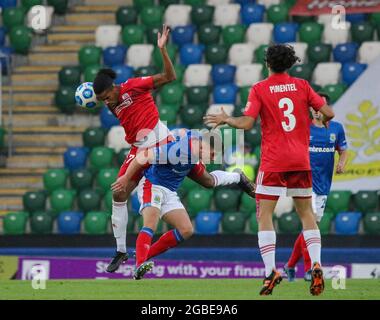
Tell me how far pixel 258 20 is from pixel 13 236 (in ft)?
19.6

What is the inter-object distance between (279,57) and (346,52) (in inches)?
396

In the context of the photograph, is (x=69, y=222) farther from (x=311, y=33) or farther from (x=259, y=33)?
(x=311, y=33)

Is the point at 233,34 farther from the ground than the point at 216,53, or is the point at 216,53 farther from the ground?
the point at 233,34

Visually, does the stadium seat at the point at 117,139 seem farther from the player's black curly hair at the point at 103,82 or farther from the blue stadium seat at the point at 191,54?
the player's black curly hair at the point at 103,82

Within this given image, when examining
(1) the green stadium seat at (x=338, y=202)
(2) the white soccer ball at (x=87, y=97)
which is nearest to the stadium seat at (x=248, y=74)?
(1) the green stadium seat at (x=338, y=202)

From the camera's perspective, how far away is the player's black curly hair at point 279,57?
34.1 feet

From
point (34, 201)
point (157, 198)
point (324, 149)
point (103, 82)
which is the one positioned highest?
point (103, 82)

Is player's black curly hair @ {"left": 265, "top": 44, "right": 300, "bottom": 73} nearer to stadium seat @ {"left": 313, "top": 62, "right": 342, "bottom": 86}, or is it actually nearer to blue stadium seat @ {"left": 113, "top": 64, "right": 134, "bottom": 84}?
stadium seat @ {"left": 313, "top": 62, "right": 342, "bottom": 86}

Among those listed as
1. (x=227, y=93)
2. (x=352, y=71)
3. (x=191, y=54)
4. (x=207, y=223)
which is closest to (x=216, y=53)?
(x=191, y=54)

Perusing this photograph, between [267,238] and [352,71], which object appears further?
[352,71]

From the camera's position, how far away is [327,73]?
20.0m

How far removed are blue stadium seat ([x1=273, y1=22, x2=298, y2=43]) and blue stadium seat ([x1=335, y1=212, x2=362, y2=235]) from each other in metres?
4.01

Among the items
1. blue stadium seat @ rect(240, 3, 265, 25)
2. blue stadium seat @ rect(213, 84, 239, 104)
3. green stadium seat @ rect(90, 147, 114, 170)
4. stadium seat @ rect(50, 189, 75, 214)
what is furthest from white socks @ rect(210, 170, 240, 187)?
blue stadium seat @ rect(240, 3, 265, 25)

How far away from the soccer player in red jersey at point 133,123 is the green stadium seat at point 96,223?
5.56 m
